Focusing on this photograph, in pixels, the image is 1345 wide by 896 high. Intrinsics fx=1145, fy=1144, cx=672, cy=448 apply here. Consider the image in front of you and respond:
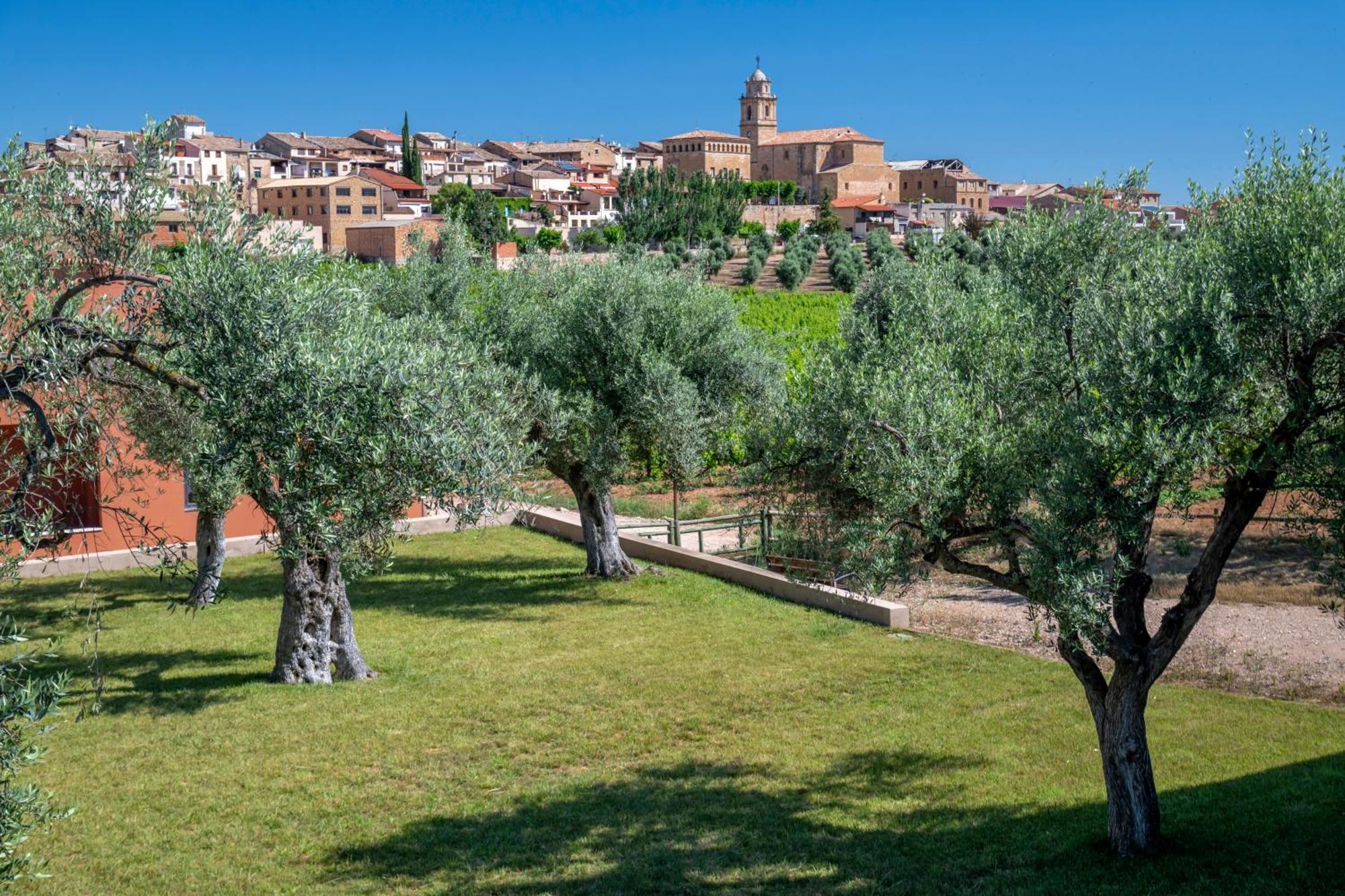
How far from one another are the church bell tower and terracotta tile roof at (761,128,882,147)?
319cm

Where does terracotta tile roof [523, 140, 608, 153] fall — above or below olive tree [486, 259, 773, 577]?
above

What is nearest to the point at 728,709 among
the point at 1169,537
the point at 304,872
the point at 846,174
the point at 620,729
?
the point at 620,729

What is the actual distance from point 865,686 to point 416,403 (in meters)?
8.14

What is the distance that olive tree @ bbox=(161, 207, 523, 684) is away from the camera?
9.91 meters

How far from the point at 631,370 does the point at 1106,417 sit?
12.3m

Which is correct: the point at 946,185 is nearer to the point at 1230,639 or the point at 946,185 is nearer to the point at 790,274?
the point at 790,274

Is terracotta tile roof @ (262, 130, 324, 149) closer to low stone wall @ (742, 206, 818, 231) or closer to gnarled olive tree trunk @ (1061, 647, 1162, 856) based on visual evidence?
low stone wall @ (742, 206, 818, 231)

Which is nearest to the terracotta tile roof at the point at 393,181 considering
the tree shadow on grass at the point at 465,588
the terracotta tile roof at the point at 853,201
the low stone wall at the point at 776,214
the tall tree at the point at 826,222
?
the low stone wall at the point at 776,214

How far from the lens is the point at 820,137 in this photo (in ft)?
557

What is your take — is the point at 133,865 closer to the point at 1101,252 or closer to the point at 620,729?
the point at 620,729

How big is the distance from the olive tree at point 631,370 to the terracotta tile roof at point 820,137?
149m

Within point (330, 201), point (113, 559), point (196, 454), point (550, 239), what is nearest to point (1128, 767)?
point (196, 454)

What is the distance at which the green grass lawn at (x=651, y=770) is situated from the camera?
407 inches

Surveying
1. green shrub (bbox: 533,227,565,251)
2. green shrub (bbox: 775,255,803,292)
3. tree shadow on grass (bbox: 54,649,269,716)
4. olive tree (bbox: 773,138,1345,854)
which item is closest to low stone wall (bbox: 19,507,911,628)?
tree shadow on grass (bbox: 54,649,269,716)
